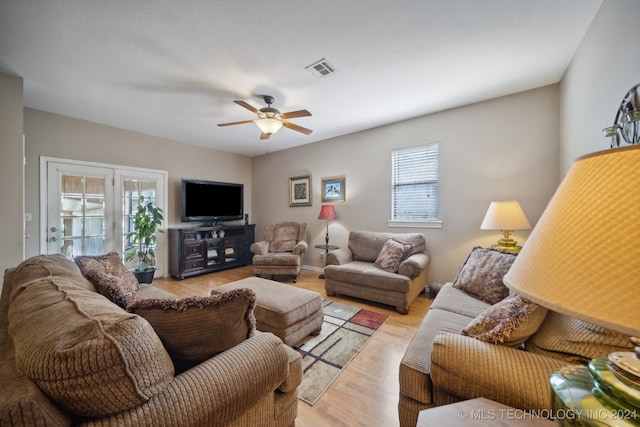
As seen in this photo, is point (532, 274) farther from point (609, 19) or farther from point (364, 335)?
point (609, 19)

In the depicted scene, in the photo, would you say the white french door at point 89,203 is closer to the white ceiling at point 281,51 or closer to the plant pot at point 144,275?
the plant pot at point 144,275

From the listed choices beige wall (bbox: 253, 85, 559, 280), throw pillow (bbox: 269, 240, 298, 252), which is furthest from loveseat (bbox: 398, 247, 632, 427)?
throw pillow (bbox: 269, 240, 298, 252)

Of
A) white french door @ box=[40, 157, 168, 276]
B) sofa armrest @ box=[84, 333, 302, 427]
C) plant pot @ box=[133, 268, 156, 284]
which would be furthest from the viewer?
plant pot @ box=[133, 268, 156, 284]

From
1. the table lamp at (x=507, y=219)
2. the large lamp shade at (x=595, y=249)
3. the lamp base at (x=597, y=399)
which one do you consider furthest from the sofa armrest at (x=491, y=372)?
the table lamp at (x=507, y=219)

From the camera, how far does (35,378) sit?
21.2 inches

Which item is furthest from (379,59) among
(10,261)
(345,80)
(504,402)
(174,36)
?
(10,261)

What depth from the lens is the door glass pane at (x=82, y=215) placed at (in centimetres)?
318

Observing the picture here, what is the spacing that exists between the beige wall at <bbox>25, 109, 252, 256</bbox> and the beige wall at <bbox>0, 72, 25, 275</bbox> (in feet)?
3.36

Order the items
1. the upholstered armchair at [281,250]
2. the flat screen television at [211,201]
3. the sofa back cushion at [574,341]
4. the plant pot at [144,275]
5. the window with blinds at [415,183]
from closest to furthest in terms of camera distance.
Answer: the sofa back cushion at [574,341] → the window with blinds at [415,183] → the plant pot at [144,275] → the upholstered armchair at [281,250] → the flat screen television at [211,201]

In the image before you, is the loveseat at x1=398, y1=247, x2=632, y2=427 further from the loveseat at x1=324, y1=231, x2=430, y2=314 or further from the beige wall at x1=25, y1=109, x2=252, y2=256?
the beige wall at x1=25, y1=109, x2=252, y2=256

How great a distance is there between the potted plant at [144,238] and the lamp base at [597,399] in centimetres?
442

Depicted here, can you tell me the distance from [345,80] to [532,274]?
245 centimetres

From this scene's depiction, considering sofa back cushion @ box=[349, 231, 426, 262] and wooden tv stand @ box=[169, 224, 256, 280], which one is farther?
wooden tv stand @ box=[169, 224, 256, 280]

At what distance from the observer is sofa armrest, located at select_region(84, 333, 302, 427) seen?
65cm
